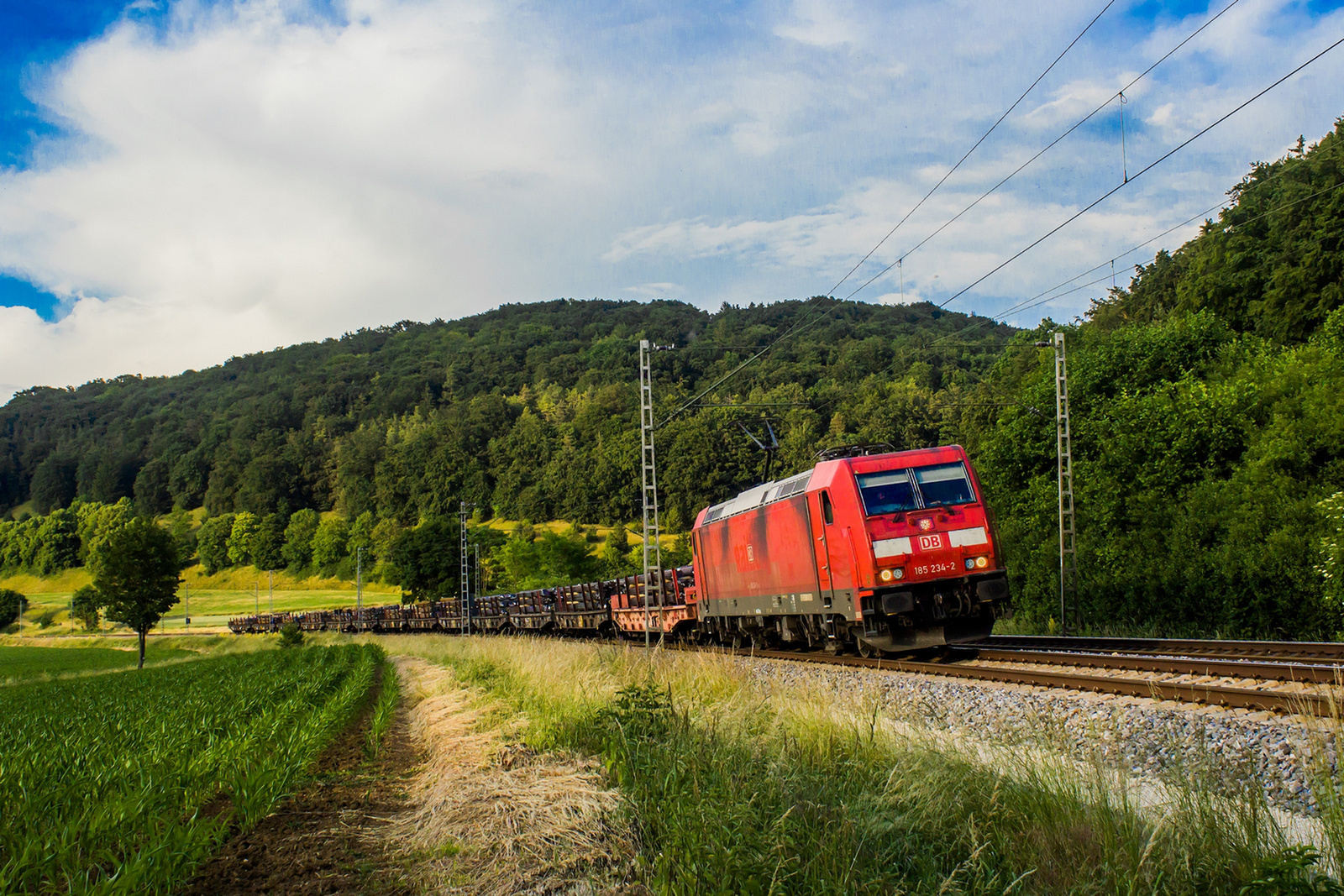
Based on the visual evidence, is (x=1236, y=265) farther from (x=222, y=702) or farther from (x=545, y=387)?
(x=545, y=387)

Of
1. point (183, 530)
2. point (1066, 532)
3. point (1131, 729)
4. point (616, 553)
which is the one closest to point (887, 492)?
point (1131, 729)

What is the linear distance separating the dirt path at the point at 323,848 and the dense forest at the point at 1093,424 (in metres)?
13.0

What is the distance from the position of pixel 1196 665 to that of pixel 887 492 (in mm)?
5458

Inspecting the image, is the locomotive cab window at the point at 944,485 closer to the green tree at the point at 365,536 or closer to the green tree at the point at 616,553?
the green tree at the point at 616,553

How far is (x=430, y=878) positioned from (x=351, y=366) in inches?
7790

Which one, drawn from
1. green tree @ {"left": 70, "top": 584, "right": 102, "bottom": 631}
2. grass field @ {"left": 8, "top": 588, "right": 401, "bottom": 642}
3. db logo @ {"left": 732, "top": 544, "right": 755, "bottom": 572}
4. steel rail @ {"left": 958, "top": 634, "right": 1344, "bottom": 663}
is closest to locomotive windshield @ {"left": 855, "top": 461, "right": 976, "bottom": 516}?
steel rail @ {"left": 958, "top": 634, "right": 1344, "bottom": 663}

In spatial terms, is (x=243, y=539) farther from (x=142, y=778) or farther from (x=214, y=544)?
(x=142, y=778)

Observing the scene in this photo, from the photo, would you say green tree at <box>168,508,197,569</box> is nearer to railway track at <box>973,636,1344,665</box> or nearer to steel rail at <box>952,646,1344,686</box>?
railway track at <box>973,636,1344,665</box>

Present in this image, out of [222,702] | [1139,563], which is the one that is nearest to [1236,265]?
[1139,563]

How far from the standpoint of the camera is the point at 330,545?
135500mm

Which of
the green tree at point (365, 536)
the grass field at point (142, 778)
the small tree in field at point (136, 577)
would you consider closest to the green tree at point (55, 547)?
the green tree at point (365, 536)

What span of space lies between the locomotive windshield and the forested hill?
24.6 m

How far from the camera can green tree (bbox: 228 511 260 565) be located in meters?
141

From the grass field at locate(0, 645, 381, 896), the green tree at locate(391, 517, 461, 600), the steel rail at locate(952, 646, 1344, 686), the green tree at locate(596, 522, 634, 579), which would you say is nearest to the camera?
the grass field at locate(0, 645, 381, 896)
